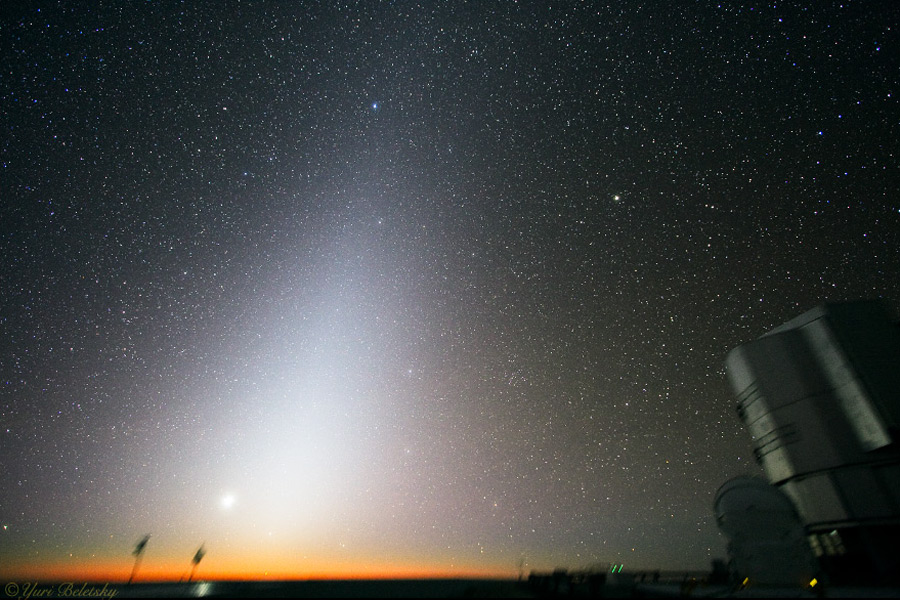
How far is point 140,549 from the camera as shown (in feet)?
112

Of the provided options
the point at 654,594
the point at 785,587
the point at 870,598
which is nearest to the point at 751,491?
the point at 785,587

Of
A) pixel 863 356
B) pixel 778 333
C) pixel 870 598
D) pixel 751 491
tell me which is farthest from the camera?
pixel 778 333

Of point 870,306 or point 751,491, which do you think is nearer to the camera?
point 751,491

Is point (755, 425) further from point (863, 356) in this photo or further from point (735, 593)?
point (735, 593)

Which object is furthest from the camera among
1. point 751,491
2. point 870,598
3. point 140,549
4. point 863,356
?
point 140,549

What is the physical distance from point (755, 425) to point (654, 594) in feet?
39.6

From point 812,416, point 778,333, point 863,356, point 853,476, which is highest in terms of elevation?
point 778,333

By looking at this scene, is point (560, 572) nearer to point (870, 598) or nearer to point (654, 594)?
point (654, 594)

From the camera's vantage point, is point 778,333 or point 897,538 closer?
point 897,538

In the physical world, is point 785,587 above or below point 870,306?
below

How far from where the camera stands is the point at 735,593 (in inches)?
621

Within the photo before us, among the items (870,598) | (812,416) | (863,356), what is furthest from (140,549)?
(863,356)

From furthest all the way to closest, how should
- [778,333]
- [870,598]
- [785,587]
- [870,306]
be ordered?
[778,333] → [870,306] → [785,587] → [870,598]

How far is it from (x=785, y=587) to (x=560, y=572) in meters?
8.53
